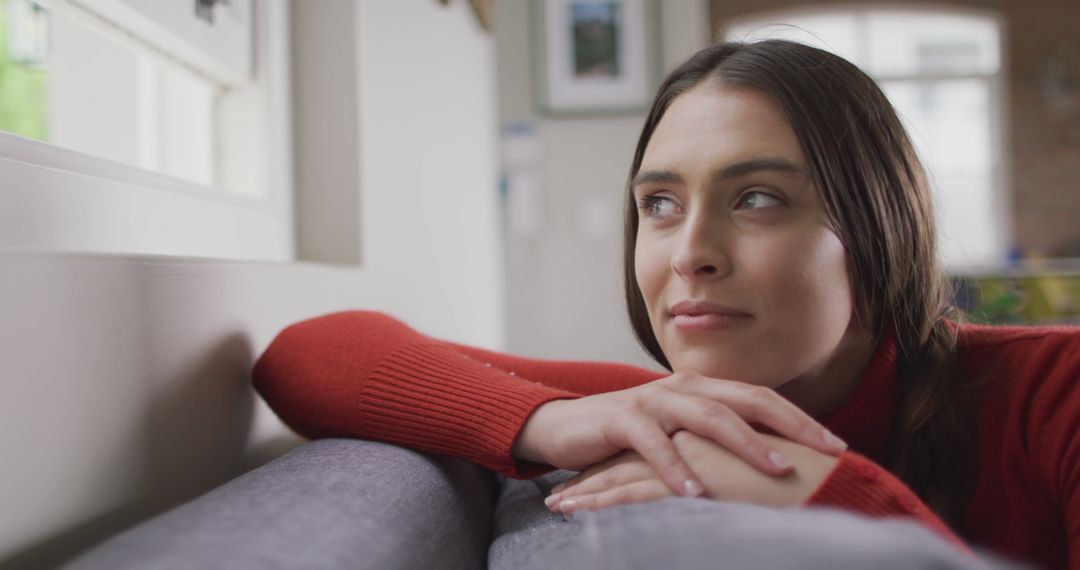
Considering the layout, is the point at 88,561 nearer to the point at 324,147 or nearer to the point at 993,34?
the point at 324,147

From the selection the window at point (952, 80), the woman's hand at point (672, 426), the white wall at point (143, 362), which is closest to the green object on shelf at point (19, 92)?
the white wall at point (143, 362)

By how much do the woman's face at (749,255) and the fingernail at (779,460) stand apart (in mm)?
225

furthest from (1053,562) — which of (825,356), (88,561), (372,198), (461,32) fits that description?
(461,32)

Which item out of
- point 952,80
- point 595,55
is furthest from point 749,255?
point 952,80

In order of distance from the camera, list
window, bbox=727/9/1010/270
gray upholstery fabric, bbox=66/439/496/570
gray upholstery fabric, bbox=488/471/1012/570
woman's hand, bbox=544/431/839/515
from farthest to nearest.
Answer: window, bbox=727/9/1010/270 → woman's hand, bbox=544/431/839/515 → gray upholstery fabric, bbox=66/439/496/570 → gray upholstery fabric, bbox=488/471/1012/570

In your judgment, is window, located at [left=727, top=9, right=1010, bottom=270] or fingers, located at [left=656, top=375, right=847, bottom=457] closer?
fingers, located at [left=656, top=375, right=847, bottom=457]

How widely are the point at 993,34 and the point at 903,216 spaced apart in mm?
5680

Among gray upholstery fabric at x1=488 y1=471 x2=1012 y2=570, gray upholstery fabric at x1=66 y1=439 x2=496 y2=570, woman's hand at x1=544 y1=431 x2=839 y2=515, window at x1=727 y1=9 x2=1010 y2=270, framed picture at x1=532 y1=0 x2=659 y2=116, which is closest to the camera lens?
gray upholstery fabric at x1=488 y1=471 x2=1012 y2=570

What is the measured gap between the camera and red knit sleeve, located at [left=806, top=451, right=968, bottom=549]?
534 millimetres

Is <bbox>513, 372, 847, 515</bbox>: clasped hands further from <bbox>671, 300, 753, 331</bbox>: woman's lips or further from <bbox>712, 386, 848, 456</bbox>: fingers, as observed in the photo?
<bbox>671, 300, 753, 331</bbox>: woman's lips

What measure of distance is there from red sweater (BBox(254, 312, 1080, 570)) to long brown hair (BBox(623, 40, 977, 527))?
1.1 inches

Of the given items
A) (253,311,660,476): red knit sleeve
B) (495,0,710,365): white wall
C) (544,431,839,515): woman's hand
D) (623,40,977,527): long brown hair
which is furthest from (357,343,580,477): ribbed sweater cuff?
(495,0,710,365): white wall

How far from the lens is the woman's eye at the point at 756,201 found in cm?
82

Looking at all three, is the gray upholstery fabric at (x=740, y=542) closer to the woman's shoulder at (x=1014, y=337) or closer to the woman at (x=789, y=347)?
the woman at (x=789, y=347)
